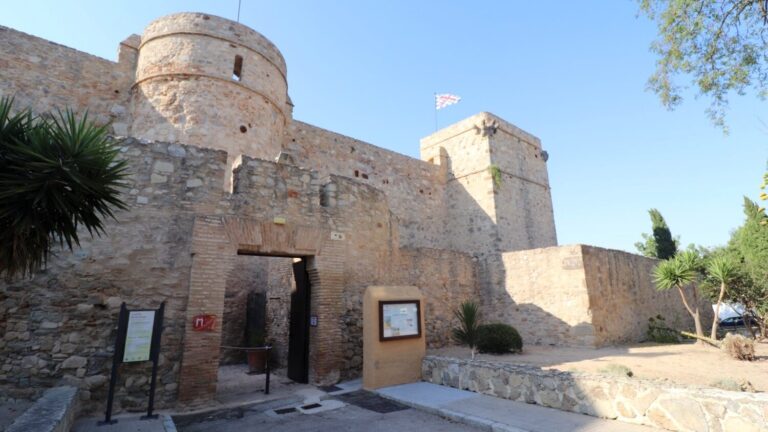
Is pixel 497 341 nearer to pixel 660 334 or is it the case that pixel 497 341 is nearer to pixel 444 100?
pixel 660 334

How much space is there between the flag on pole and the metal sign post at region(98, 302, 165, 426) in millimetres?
16431

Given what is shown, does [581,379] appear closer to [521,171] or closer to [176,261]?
[176,261]

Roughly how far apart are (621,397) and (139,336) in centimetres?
627

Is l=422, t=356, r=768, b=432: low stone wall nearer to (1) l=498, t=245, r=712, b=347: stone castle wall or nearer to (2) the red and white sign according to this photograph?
(2) the red and white sign

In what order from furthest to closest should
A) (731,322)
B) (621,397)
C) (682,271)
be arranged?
(731,322)
(682,271)
(621,397)

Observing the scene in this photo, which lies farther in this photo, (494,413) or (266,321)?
(266,321)

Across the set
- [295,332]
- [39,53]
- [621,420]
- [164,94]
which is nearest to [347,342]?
[295,332]

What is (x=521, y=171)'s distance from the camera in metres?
19.3

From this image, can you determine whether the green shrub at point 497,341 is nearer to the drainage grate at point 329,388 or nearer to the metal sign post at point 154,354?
the drainage grate at point 329,388

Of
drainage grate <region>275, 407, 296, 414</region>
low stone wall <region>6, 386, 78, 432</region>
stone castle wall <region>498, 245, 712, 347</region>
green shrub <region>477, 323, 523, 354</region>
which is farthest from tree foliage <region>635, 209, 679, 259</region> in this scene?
low stone wall <region>6, 386, 78, 432</region>

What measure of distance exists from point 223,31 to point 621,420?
12.7 m

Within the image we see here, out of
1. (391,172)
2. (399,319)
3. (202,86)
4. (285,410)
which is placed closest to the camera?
(285,410)

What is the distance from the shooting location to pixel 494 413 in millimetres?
5020

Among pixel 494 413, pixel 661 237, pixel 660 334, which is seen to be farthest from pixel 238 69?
pixel 661 237
